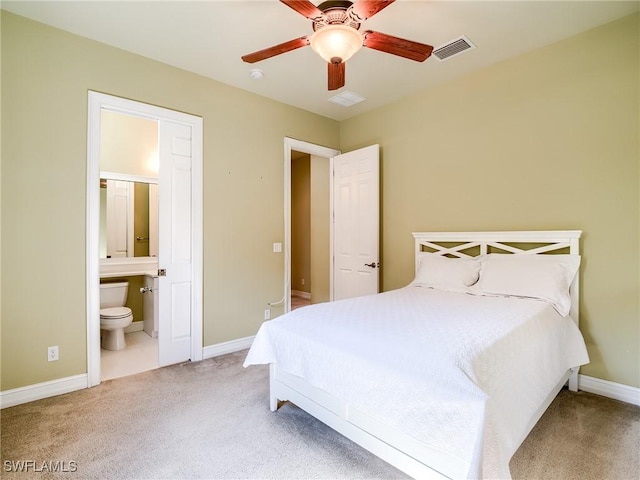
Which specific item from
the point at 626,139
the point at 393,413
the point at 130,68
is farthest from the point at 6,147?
the point at 626,139

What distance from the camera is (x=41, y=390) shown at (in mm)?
2400

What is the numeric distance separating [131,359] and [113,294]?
40.1 inches

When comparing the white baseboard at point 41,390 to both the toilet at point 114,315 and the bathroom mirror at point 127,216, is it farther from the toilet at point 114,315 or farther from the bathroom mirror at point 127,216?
the bathroom mirror at point 127,216

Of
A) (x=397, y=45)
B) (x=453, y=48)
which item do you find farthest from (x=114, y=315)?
(x=453, y=48)

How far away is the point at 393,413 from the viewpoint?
1443 millimetres

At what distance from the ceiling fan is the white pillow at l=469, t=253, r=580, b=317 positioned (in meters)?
1.78

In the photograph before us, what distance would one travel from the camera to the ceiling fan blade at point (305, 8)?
1619 mm

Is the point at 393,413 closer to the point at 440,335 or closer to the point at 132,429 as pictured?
the point at 440,335

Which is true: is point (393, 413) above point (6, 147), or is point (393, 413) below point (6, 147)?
below

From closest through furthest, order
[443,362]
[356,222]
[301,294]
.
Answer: [443,362], [356,222], [301,294]

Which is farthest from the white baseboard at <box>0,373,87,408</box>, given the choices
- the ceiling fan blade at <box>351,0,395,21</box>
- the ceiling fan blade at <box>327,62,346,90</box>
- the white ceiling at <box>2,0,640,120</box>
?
the ceiling fan blade at <box>351,0,395,21</box>

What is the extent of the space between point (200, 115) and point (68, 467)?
115 inches

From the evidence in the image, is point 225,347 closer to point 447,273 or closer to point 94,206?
point 94,206

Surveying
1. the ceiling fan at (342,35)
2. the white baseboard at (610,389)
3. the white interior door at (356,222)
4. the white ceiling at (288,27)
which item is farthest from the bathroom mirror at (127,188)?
the white baseboard at (610,389)
